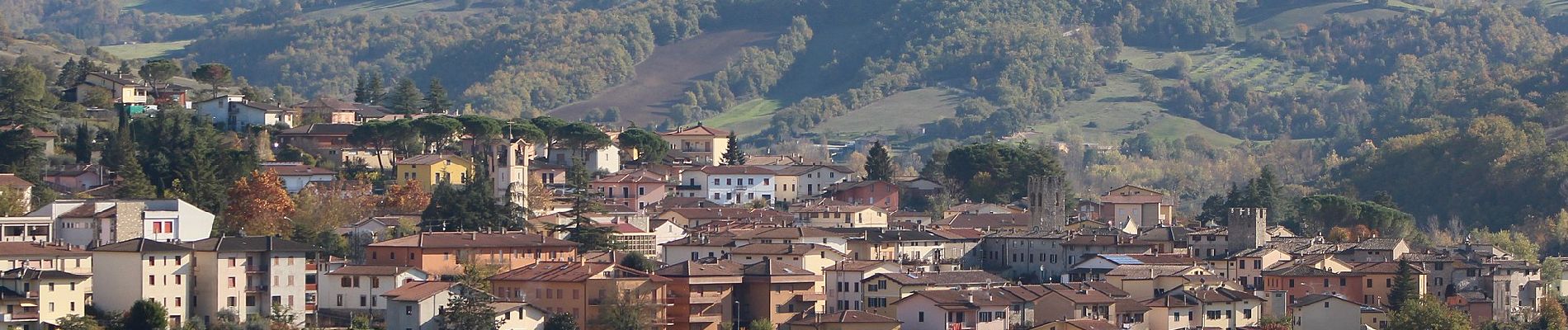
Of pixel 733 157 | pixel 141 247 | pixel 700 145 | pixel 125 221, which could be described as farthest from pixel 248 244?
pixel 700 145

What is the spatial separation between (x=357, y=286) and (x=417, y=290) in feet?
9.16

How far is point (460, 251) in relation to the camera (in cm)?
6856

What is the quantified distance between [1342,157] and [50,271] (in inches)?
4699

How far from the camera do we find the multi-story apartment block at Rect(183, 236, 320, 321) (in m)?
61.8

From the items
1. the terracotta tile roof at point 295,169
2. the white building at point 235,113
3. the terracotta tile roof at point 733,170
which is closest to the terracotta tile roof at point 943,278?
the terracotta tile roof at point 295,169

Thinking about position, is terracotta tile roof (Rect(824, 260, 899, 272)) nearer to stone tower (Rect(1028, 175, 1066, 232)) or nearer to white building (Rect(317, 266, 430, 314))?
white building (Rect(317, 266, 430, 314))

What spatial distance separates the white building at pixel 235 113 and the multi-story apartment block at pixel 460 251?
27.6 metres

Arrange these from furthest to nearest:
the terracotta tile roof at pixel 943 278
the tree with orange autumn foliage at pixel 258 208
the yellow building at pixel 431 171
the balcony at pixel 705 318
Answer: the yellow building at pixel 431 171
the tree with orange autumn foliage at pixel 258 208
the terracotta tile roof at pixel 943 278
the balcony at pixel 705 318

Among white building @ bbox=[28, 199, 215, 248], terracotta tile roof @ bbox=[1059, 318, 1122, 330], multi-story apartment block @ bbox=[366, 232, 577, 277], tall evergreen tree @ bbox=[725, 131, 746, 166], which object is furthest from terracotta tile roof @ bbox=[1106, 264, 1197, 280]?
tall evergreen tree @ bbox=[725, 131, 746, 166]

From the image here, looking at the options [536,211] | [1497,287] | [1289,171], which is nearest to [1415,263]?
[1497,287]

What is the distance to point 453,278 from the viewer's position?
218 ft

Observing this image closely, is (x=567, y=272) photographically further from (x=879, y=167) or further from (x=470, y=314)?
(x=879, y=167)

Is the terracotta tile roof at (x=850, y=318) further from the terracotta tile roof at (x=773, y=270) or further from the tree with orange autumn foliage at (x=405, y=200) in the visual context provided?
the tree with orange autumn foliage at (x=405, y=200)

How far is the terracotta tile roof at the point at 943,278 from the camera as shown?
2685 inches
